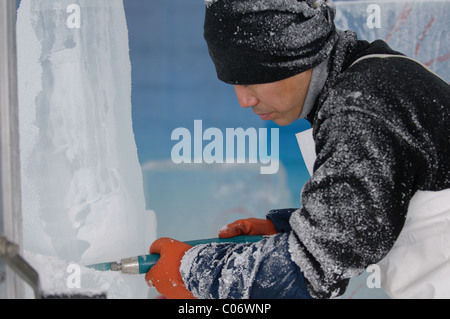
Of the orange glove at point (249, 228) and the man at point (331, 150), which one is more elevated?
the man at point (331, 150)

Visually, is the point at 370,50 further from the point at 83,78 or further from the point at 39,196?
the point at 39,196

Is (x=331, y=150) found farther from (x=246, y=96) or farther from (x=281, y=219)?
(x=281, y=219)

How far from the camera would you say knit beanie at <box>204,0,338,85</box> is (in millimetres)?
804

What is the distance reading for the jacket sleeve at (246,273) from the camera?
79 centimetres

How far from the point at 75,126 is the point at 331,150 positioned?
0.90 meters

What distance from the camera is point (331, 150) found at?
0.76 meters

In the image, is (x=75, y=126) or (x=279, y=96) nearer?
(x=279, y=96)

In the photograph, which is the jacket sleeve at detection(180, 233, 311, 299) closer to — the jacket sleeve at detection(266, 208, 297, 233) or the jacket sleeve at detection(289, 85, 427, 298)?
the jacket sleeve at detection(289, 85, 427, 298)

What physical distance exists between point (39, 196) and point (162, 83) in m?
0.52

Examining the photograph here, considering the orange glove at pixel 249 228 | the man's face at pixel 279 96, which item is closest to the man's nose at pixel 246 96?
the man's face at pixel 279 96

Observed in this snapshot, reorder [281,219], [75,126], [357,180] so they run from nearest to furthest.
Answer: [357,180] < [281,219] < [75,126]

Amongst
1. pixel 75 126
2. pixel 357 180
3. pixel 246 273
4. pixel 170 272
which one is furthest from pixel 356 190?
pixel 75 126

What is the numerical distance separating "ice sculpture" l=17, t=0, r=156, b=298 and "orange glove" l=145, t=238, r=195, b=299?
412 mm

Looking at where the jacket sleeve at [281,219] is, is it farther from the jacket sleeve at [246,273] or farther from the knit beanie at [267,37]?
the knit beanie at [267,37]
